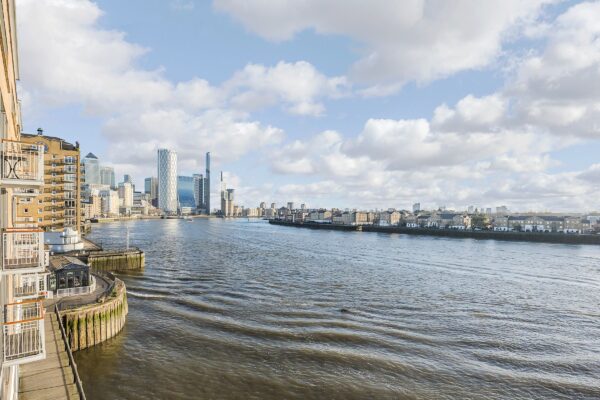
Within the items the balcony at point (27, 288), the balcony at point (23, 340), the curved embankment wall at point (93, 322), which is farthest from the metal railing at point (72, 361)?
the balcony at point (23, 340)

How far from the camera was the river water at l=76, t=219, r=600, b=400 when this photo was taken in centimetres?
2234

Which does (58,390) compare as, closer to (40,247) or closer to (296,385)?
(40,247)

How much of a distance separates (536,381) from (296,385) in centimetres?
1656

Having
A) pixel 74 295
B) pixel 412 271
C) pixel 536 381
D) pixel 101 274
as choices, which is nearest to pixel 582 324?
pixel 536 381

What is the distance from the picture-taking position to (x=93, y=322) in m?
26.9

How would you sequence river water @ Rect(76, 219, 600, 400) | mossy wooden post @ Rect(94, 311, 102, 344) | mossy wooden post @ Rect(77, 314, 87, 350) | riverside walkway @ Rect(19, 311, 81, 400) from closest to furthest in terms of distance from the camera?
riverside walkway @ Rect(19, 311, 81, 400) < river water @ Rect(76, 219, 600, 400) < mossy wooden post @ Rect(77, 314, 87, 350) < mossy wooden post @ Rect(94, 311, 102, 344)

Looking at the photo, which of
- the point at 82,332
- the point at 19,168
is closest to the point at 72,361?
the point at 82,332

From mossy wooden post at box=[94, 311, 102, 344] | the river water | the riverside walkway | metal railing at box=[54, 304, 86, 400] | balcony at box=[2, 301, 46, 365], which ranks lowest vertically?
the river water

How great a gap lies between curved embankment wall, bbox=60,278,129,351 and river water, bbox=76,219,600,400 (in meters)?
0.80

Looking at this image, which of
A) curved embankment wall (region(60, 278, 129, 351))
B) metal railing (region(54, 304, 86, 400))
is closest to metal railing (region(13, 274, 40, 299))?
metal railing (region(54, 304, 86, 400))

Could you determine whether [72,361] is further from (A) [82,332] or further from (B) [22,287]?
(A) [82,332]

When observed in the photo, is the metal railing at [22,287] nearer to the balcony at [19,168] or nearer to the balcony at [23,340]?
the balcony at [23,340]

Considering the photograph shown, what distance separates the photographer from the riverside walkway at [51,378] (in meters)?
15.7

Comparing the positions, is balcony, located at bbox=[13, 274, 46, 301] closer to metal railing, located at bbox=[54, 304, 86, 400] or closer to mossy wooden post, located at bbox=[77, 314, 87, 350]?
metal railing, located at bbox=[54, 304, 86, 400]
